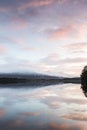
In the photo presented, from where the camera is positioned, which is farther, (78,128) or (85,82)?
(85,82)

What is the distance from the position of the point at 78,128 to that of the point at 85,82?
79.2 m

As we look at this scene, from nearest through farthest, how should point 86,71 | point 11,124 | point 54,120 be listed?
point 11,124 < point 54,120 < point 86,71

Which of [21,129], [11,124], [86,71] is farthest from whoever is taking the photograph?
[86,71]

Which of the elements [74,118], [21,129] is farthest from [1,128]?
[74,118]

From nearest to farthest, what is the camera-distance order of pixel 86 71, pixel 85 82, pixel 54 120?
1. pixel 54 120
2. pixel 86 71
3. pixel 85 82

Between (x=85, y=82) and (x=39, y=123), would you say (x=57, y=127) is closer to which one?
(x=39, y=123)

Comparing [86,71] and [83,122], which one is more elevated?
[86,71]

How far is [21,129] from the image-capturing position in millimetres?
20844

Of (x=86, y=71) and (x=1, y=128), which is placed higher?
(x=86, y=71)

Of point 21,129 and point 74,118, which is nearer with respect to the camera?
point 21,129

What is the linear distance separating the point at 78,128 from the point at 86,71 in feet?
238

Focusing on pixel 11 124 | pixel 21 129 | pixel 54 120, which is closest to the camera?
pixel 21 129

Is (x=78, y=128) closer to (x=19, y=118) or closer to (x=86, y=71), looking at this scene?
(x=19, y=118)

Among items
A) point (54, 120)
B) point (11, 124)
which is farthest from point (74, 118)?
point (11, 124)
